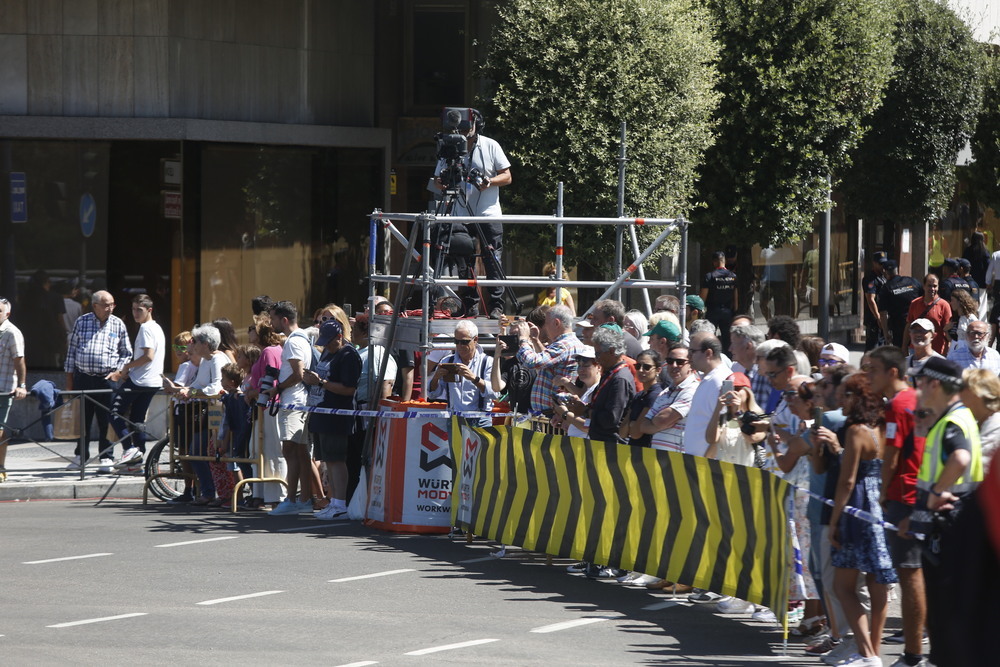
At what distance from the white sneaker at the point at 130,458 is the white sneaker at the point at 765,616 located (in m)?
A: 7.79

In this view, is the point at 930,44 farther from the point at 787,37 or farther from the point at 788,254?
the point at 787,37

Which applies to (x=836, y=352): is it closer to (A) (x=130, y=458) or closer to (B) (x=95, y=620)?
(B) (x=95, y=620)

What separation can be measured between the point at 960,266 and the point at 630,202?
418cm

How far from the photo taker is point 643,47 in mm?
18984

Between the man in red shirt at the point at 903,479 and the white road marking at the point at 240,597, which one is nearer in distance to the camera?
the man in red shirt at the point at 903,479

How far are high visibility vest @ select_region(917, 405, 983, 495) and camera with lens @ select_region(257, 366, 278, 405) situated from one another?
23.5ft

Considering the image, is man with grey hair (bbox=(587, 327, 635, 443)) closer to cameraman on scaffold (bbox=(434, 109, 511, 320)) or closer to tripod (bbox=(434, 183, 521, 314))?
tripod (bbox=(434, 183, 521, 314))

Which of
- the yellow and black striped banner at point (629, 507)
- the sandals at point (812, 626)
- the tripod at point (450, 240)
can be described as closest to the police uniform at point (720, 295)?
the tripod at point (450, 240)

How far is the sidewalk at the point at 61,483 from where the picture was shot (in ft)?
46.6

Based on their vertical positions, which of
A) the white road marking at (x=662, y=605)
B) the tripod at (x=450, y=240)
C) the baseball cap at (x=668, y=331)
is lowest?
the white road marking at (x=662, y=605)

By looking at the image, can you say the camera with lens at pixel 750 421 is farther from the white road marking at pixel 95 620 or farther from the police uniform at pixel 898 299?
the police uniform at pixel 898 299

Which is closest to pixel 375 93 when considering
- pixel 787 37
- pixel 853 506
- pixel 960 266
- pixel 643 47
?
pixel 643 47

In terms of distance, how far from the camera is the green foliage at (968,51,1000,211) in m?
31.5

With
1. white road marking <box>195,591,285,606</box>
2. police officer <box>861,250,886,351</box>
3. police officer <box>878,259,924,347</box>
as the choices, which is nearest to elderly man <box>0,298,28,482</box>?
white road marking <box>195,591,285,606</box>
